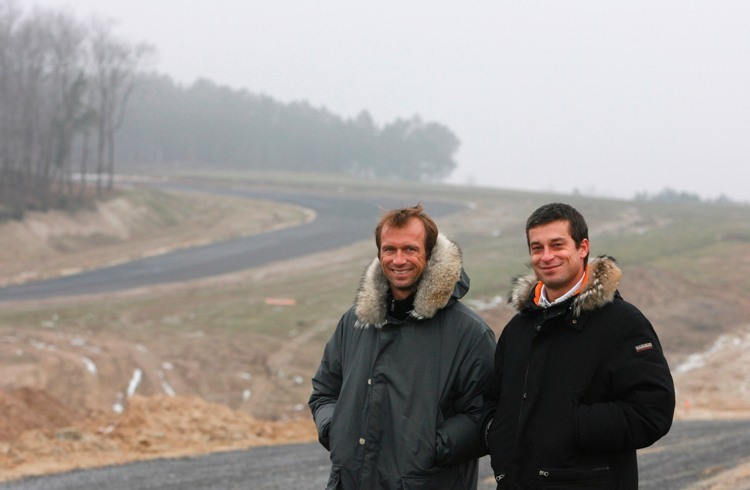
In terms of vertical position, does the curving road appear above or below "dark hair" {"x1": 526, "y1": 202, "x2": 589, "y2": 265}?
below

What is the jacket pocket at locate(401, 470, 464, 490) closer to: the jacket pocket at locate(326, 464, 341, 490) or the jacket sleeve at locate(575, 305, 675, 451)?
the jacket pocket at locate(326, 464, 341, 490)

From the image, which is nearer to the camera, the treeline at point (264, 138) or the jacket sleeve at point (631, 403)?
the jacket sleeve at point (631, 403)

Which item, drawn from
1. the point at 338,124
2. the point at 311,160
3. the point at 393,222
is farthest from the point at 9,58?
the point at 338,124

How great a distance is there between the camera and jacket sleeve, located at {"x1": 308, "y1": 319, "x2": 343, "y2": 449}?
13.3 feet

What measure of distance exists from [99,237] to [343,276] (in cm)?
1696

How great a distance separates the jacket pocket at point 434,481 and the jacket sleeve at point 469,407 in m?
0.06

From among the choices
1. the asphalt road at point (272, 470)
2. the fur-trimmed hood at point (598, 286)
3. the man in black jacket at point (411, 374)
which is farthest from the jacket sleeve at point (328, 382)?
the asphalt road at point (272, 470)

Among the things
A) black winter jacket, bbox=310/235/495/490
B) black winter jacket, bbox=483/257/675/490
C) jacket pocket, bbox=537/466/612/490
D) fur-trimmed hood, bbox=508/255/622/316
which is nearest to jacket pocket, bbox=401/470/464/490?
black winter jacket, bbox=310/235/495/490

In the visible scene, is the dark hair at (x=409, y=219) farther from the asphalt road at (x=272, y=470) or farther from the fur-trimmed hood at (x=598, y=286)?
the asphalt road at (x=272, y=470)

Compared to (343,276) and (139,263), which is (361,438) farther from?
(139,263)

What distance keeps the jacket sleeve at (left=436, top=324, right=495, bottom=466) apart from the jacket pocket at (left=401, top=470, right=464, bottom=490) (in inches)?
2.4

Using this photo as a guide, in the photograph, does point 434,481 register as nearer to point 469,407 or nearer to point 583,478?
point 469,407

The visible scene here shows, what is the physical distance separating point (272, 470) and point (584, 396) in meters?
6.59

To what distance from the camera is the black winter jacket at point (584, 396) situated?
3.29 m
